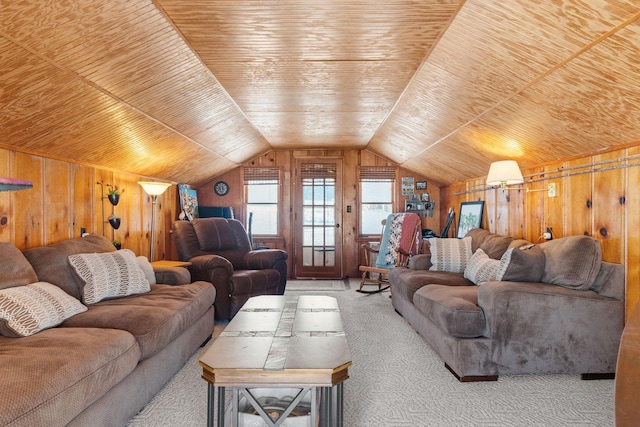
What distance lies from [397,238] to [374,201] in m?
1.49

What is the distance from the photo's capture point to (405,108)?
428 centimetres

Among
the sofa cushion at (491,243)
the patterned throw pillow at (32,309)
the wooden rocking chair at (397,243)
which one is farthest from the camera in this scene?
the wooden rocking chair at (397,243)

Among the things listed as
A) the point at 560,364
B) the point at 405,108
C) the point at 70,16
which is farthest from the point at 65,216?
the point at 560,364

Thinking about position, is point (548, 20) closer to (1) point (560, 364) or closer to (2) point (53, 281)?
(1) point (560, 364)

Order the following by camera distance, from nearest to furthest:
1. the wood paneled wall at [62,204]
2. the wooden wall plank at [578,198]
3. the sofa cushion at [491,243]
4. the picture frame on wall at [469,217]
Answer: the wood paneled wall at [62,204]
the wooden wall plank at [578,198]
the sofa cushion at [491,243]
the picture frame on wall at [469,217]

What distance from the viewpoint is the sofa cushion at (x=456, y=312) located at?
8.79 feet

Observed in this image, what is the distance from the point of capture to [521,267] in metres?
2.89

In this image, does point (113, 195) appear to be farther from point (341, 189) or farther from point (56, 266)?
point (341, 189)

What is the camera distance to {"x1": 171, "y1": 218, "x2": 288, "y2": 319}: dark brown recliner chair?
4.03 meters

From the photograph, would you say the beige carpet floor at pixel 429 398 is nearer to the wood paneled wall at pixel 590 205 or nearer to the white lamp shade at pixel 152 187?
the wood paneled wall at pixel 590 205

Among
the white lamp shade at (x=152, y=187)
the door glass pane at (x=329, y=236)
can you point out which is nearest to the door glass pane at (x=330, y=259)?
the door glass pane at (x=329, y=236)

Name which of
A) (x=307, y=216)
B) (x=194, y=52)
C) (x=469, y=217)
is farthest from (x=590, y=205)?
(x=307, y=216)

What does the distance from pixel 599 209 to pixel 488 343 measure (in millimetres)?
1341

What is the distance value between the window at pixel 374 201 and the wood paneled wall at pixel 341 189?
5.0 inches
